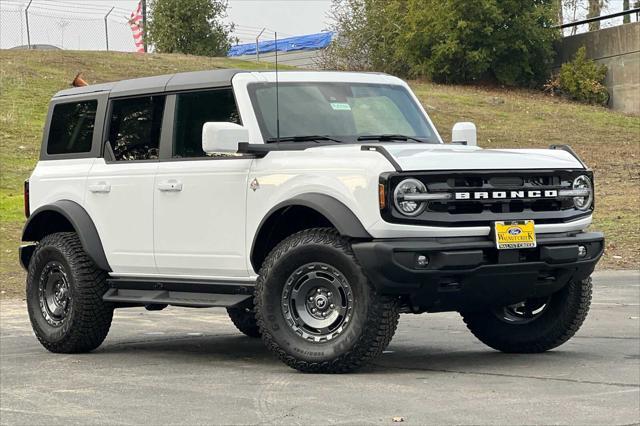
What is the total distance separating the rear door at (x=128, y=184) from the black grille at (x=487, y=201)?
2361 millimetres

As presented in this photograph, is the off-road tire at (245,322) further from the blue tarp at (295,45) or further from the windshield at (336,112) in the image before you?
the blue tarp at (295,45)

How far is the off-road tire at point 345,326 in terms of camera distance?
836 cm

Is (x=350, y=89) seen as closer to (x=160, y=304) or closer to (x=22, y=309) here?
(x=160, y=304)

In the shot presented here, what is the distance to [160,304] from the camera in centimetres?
988

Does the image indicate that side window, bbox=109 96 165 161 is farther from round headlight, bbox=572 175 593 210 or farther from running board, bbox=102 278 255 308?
round headlight, bbox=572 175 593 210

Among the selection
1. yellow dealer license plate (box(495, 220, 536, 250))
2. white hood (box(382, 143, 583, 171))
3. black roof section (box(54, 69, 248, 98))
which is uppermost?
black roof section (box(54, 69, 248, 98))

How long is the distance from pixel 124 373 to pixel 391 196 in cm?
226

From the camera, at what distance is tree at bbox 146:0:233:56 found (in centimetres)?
4475

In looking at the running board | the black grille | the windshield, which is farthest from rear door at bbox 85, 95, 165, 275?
the black grille

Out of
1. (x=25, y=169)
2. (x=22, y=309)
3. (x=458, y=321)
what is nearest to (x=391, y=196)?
(x=458, y=321)

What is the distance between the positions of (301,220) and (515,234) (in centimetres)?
145

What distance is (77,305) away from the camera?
10.2m

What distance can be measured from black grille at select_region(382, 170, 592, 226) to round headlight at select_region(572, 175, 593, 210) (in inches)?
4.5

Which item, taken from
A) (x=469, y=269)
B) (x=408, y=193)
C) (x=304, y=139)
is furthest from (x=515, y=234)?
(x=304, y=139)
